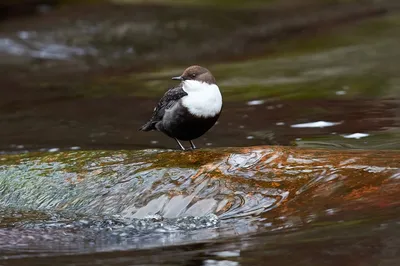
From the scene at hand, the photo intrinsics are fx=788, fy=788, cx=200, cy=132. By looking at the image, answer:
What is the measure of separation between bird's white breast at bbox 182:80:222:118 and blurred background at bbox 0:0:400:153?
1709mm

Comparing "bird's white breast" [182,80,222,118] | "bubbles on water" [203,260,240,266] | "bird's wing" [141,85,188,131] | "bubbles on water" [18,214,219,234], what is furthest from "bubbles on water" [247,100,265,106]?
"bubbles on water" [203,260,240,266]

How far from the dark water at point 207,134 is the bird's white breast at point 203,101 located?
14.5 inches

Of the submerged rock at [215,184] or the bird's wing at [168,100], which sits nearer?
the submerged rock at [215,184]

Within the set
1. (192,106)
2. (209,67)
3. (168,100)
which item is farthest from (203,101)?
(209,67)

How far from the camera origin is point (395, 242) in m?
3.98

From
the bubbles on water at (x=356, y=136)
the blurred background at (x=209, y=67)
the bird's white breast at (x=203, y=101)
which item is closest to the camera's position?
the bird's white breast at (x=203, y=101)

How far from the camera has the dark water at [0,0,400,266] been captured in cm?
431

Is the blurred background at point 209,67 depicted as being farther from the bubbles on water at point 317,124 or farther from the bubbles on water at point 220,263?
the bubbles on water at point 220,263

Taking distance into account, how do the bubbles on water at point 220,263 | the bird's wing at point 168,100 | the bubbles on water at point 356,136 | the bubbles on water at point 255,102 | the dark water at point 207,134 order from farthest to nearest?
the bubbles on water at point 255,102
the bubbles on water at point 356,136
the bird's wing at point 168,100
the dark water at point 207,134
the bubbles on water at point 220,263

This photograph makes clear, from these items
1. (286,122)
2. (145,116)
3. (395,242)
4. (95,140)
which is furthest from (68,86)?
(395,242)

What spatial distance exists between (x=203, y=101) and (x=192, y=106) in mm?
86

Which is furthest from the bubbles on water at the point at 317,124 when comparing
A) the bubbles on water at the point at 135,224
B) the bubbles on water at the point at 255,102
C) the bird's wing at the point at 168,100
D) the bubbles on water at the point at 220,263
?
the bubbles on water at the point at 220,263

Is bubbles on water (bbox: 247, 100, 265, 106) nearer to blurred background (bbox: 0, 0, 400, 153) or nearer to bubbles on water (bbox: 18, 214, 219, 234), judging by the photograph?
blurred background (bbox: 0, 0, 400, 153)

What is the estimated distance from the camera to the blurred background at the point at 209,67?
7.77 metres
